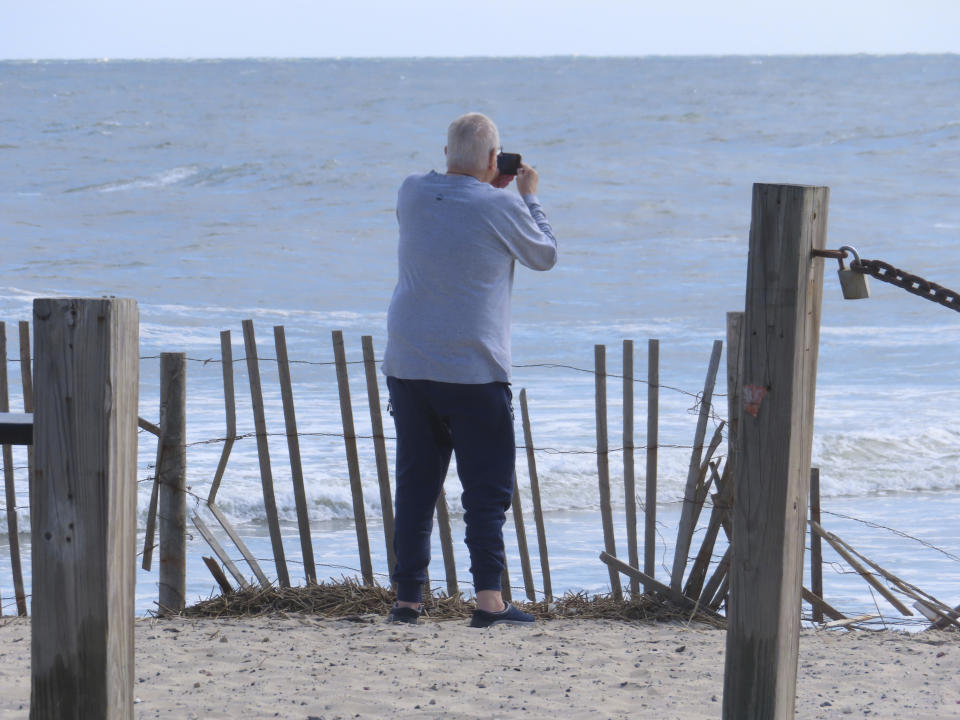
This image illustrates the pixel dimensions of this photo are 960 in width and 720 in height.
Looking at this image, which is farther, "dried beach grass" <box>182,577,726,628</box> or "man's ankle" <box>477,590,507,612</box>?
"dried beach grass" <box>182,577,726,628</box>

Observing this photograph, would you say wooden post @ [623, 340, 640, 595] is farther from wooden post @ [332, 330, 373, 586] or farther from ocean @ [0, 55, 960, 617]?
wooden post @ [332, 330, 373, 586]

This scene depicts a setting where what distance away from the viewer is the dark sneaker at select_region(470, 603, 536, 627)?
11.3 feet

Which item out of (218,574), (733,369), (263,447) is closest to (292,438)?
(263,447)

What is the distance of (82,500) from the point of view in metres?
1.73

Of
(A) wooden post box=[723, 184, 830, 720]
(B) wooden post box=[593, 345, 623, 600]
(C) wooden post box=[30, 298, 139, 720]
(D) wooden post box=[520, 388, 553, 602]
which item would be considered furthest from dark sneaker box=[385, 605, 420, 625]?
(C) wooden post box=[30, 298, 139, 720]

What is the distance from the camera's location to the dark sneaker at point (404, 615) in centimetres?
352

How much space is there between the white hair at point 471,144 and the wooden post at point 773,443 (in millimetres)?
1292

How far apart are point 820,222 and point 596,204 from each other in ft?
60.6

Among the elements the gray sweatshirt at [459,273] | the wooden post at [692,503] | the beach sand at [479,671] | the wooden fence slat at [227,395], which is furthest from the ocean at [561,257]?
the gray sweatshirt at [459,273]

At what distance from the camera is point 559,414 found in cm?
790

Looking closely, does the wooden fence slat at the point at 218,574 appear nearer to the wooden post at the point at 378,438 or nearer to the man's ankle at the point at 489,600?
the wooden post at the point at 378,438

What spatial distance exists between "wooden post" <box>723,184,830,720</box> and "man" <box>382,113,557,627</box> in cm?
119

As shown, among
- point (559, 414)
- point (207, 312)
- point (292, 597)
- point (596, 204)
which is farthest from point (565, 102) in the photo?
point (292, 597)

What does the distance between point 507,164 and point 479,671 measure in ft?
4.57
